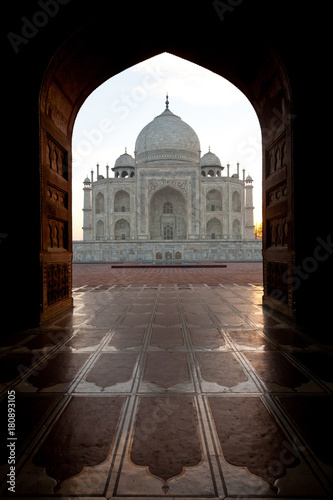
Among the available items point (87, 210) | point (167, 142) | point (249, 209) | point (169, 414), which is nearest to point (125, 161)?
point (167, 142)

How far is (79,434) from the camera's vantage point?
3.94 feet

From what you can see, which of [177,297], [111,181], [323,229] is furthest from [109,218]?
[323,229]

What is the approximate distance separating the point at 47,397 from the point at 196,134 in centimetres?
3237

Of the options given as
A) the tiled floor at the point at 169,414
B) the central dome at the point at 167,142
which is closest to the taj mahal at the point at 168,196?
the central dome at the point at 167,142

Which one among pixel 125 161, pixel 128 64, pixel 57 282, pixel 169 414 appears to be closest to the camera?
pixel 169 414

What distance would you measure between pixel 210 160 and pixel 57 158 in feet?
100

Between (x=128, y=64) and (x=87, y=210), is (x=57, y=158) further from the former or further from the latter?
(x=87, y=210)

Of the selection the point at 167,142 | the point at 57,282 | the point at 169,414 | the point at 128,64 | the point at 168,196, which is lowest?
the point at 169,414

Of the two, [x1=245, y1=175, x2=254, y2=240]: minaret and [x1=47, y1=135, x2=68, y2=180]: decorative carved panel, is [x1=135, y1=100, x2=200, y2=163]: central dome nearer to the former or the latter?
Result: [x1=245, y1=175, x2=254, y2=240]: minaret

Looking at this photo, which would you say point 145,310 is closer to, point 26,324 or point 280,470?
point 26,324

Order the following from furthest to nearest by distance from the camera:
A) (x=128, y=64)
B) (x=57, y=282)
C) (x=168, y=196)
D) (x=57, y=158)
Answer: (x=168, y=196) < (x=128, y=64) < (x=57, y=158) < (x=57, y=282)

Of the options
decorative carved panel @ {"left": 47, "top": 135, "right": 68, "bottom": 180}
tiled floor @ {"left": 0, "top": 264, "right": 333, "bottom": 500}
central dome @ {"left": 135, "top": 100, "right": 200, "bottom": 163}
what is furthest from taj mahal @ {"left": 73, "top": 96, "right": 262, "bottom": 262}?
tiled floor @ {"left": 0, "top": 264, "right": 333, "bottom": 500}

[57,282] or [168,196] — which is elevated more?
[168,196]

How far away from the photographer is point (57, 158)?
3.61m
